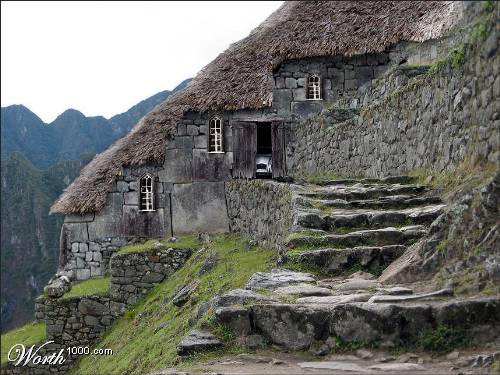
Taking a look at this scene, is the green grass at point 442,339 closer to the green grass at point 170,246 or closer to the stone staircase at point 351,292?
the stone staircase at point 351,292

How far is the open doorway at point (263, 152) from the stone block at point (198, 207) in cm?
141

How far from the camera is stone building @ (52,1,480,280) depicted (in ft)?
63.8

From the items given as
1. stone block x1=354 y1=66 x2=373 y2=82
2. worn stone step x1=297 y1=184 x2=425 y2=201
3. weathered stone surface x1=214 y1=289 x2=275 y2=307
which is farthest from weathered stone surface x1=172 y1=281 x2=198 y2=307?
stone block x1=354 y1=66 x2=373 y2=82

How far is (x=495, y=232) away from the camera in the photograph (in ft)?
16.3

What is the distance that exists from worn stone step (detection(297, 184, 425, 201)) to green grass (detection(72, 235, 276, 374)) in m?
1.13

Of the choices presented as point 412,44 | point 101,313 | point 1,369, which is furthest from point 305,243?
point 412,44

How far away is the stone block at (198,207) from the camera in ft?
63.5

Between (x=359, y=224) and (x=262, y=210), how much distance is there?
13.0ft

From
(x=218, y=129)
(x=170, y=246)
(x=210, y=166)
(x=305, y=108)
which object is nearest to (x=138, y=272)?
(x=170, y=246)

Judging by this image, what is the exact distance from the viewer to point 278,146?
19359mm

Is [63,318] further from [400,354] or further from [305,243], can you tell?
[400,354]

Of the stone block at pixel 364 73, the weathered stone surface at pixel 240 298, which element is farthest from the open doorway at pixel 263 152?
the weathered stone surface at pixel 240 298

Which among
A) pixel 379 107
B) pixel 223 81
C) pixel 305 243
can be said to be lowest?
pixel 305 243

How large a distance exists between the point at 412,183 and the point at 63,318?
402 inches
